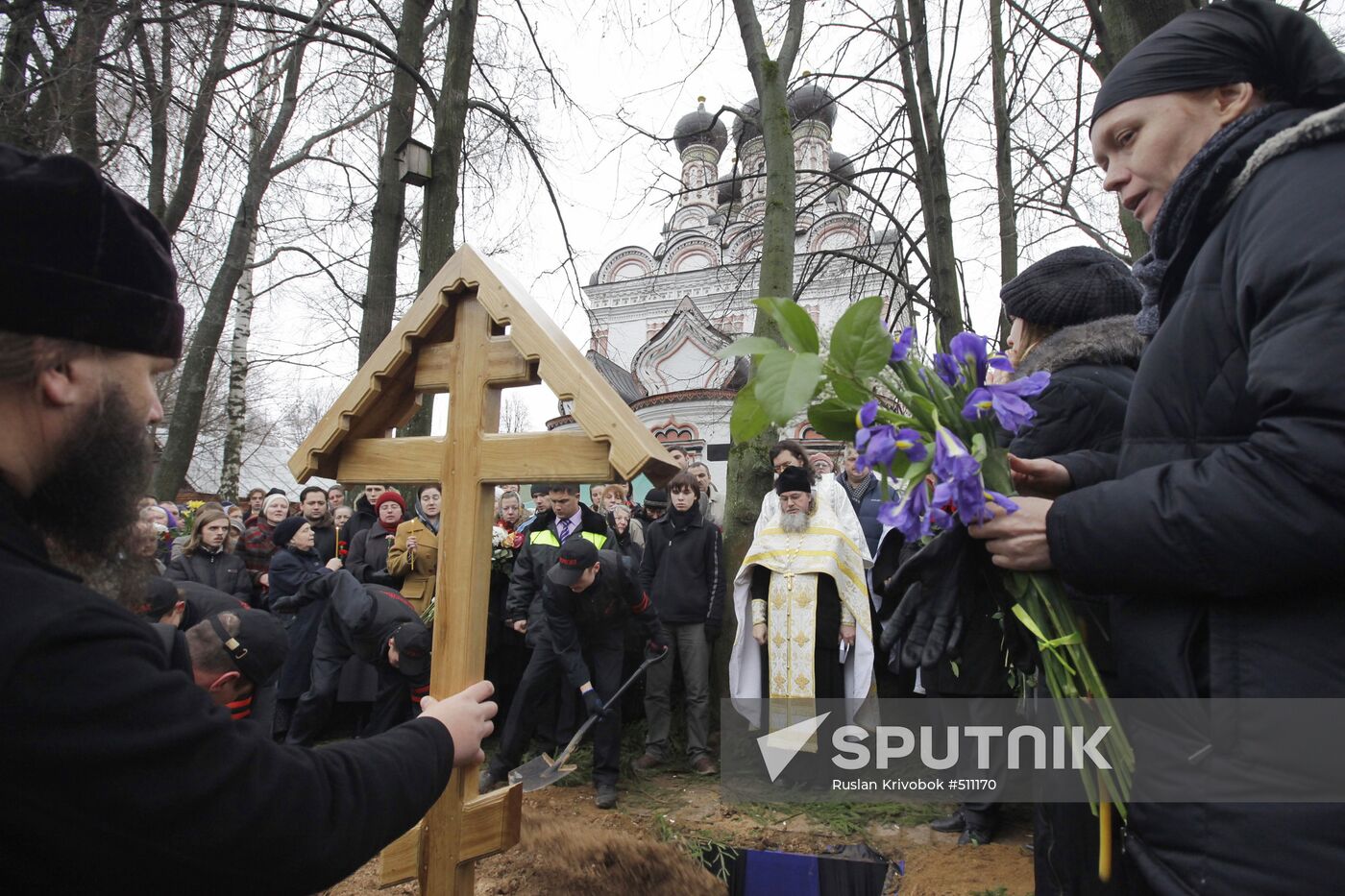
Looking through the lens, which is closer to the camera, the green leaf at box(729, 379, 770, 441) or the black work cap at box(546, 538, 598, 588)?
the green leaf at box(729, 379, 770, 441)

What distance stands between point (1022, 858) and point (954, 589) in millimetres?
3425

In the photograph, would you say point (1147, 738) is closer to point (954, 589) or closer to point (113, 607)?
point (954, 589)

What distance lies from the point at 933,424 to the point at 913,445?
0.08 meters

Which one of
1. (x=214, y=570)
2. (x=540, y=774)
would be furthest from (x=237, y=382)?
(x=540, y=774)

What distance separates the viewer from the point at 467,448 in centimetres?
236

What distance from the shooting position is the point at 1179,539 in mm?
1194

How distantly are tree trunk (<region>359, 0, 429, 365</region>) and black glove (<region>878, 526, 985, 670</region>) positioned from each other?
20.4 feet

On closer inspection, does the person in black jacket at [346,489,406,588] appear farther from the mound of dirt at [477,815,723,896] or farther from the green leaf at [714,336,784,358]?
the green leaf at [714,336,784,358]

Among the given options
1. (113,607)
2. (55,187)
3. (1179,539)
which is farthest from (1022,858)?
(55,187)

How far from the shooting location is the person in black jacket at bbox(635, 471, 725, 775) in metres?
6.00

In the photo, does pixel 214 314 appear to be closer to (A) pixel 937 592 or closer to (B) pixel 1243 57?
(A) pixel 937 592

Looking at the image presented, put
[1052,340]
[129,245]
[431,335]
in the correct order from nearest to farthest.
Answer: [129,245], [1052,340], [431,335]

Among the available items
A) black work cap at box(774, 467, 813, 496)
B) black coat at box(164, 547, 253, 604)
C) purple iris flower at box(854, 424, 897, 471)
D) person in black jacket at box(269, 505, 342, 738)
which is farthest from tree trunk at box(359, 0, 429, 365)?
purple iris flower at box(854, 424, 897, 471)

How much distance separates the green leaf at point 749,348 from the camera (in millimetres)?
1378
